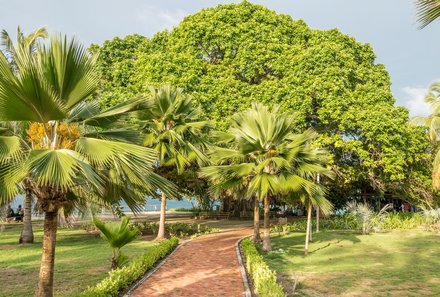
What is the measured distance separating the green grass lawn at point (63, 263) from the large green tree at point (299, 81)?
30.9ft

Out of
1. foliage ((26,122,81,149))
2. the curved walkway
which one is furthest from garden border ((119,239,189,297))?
foliage ((26,122,81,149))

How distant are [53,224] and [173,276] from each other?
5.58 meters

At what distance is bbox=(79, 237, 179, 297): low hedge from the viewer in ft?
27.2

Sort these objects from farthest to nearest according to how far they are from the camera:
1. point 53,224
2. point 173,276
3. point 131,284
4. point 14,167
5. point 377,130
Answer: point 377,130 < point 173,276 < point 131,284 < point 53,224 < point 14,167

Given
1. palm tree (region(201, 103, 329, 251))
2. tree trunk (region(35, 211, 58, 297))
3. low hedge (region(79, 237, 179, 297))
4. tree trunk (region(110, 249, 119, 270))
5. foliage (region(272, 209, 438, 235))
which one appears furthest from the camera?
foliage (region(272, 209, 438, 235))

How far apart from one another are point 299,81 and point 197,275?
53.4 ft

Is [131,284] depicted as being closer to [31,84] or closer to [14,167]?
[14,167]

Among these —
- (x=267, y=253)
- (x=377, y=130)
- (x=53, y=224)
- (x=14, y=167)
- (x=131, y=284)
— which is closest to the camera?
(x=14, y=167)

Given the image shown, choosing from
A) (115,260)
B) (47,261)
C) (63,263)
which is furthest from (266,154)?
(47,261)

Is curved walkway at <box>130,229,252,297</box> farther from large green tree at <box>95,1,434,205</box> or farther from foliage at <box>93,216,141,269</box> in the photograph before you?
large green tree at <box>95,1,434,205</box>

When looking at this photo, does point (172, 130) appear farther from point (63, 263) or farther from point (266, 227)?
point (63, 263)

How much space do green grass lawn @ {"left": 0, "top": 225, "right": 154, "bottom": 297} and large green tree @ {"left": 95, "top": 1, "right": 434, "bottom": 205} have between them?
9426 mm

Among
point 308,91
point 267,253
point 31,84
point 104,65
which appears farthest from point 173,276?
point 104,65

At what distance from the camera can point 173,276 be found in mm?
11492
